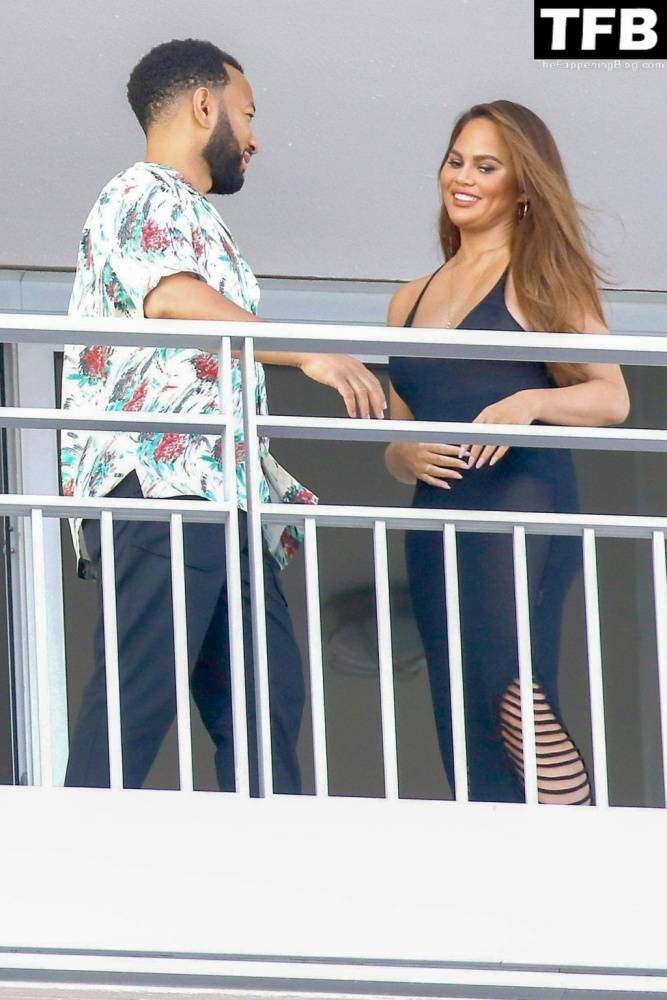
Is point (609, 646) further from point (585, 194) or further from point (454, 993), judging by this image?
point (454, 993)

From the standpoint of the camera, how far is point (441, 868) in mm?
3365

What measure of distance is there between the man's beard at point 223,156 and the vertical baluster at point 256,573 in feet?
2.32

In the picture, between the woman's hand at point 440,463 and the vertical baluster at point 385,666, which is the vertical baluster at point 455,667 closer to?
the vertical baluster at point 385,666

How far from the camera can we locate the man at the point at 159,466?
3707 millimetres

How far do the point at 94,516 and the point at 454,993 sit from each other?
112 cm

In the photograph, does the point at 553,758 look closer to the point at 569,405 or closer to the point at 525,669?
the point at 525,669

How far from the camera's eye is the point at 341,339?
3.54 meters

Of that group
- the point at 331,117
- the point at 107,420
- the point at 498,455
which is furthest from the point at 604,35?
the point at 107,420

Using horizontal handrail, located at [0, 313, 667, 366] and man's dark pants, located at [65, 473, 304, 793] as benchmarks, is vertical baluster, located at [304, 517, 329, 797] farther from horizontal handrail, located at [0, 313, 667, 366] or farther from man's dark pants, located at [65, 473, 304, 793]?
horizontal handrail, located at [0, 313, 667, 366]

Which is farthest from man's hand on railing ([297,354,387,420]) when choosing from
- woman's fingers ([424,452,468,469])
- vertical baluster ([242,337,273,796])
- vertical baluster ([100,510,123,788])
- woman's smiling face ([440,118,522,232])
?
woman's smiling face ([440,118,522,232])

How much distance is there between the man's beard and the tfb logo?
1.77 metres

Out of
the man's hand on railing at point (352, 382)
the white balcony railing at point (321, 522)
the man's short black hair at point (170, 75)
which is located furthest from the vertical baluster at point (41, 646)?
the man's short black hair at point (170, 75)

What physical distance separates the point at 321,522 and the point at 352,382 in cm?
Result: 29

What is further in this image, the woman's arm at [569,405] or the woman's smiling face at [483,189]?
the woman's smiling face at [483,189]
